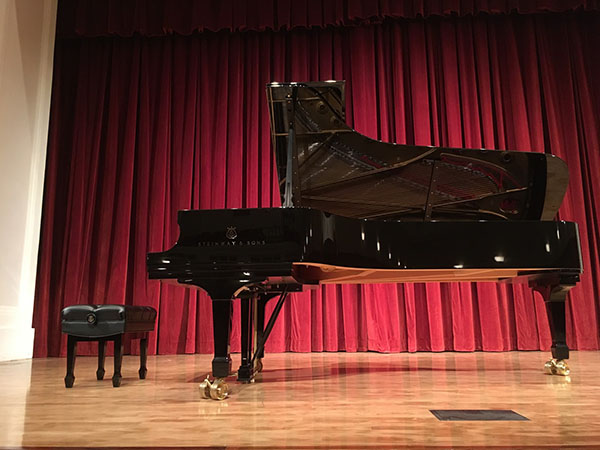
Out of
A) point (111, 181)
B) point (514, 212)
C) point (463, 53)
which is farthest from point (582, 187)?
point (111, 181)

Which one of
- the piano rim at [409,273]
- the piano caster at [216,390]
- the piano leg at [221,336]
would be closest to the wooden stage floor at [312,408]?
the piano caster at [216,390]

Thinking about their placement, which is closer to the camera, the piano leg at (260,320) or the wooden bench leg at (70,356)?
the wooden bench leg at (70,356)

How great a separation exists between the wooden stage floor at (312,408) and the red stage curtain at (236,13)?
3375mm

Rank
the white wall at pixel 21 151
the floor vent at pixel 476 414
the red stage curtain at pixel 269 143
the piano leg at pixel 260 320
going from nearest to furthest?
the floor vent at pixel 476 414 < the piano leg at pixel 260 320 < the white wall at pixel 21 151 < the red stage curtain at pixel 269 143

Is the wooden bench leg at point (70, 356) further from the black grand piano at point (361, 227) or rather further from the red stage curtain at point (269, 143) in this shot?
the red stage curtain at point (269, 143)

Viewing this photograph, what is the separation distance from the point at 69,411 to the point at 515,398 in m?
1.85

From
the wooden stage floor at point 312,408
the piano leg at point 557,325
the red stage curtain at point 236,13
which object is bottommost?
the wooden stage floor at point 312,408

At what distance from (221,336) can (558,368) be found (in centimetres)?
195

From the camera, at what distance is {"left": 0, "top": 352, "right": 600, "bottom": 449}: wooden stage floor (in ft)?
5.12

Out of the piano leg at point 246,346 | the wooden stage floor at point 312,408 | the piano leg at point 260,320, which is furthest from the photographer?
the piano leg at point 260,320

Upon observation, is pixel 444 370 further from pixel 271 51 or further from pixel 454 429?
pixel 271 51

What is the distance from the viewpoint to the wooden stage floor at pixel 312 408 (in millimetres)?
1562

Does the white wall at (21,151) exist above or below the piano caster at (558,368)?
above

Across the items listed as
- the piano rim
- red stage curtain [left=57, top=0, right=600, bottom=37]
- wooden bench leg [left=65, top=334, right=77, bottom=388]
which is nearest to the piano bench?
wooden bench leg [left=65, top=334, right=77, bottom=388]
